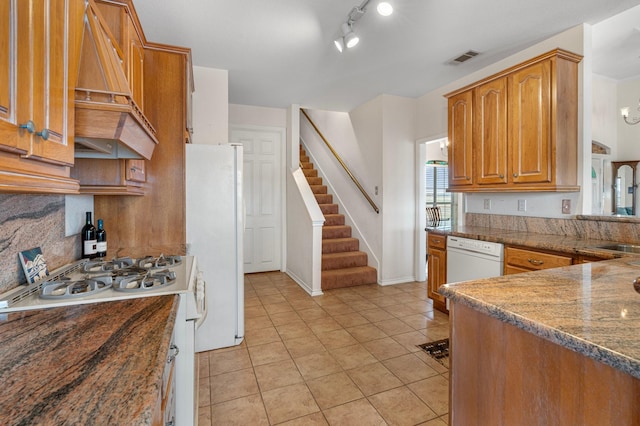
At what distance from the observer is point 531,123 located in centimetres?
267

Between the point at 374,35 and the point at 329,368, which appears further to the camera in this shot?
the point at 374,35

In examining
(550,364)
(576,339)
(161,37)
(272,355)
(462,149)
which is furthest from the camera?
(462,149)

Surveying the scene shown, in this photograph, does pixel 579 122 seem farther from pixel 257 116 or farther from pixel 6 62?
pixel 257 116

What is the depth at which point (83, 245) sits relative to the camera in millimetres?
2031

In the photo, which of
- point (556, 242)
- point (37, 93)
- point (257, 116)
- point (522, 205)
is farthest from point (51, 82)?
point (257, 116)

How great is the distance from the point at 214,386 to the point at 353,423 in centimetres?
97

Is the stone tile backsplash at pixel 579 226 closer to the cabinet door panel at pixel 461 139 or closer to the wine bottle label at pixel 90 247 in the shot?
the cabinet door panel at pixel 461 139

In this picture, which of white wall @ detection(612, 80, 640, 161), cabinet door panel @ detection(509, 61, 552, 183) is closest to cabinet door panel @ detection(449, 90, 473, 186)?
cabinet door panel @ detection(509, 61, 552, 183)

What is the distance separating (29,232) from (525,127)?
3484 mm

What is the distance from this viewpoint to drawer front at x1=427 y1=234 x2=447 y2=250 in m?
3.29

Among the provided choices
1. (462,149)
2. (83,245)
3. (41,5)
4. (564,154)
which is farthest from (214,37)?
(564,154)

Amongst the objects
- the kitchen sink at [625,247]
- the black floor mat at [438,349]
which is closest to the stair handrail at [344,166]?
the black floor mat at [438,349]

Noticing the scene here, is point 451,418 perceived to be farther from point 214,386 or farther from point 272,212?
point 272,212

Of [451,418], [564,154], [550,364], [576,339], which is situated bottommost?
[451,418]
